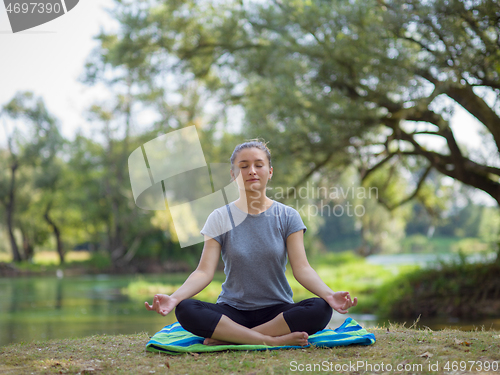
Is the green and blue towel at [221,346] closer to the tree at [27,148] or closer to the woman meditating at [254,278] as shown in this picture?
the woman meditating at [254,278]

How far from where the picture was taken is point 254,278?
3.04 metres

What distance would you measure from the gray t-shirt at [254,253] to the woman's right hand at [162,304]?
46 centimetres

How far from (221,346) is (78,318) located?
21.6 feet

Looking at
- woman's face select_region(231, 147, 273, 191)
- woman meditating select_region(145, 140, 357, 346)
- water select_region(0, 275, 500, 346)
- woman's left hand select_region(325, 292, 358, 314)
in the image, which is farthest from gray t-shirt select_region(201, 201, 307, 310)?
water select_region(0, 275, 500, 346)

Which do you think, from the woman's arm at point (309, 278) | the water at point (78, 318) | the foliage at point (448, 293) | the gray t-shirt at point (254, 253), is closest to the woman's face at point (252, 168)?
the gray t-shirt at point (254, 253)

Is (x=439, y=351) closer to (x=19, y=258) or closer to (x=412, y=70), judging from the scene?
(x=412, y=70)

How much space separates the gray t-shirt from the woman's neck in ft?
0.10

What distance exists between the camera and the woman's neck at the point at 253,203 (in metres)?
3.18

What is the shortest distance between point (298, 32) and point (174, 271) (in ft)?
54.0

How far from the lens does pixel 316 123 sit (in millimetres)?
7922

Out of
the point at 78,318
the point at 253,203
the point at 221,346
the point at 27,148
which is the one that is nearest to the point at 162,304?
the point at 221,346

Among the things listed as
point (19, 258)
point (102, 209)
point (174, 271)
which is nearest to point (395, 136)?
point (174, 271)

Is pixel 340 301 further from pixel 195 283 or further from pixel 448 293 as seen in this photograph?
pixel 448 293

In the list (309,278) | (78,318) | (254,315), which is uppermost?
(309,278)
